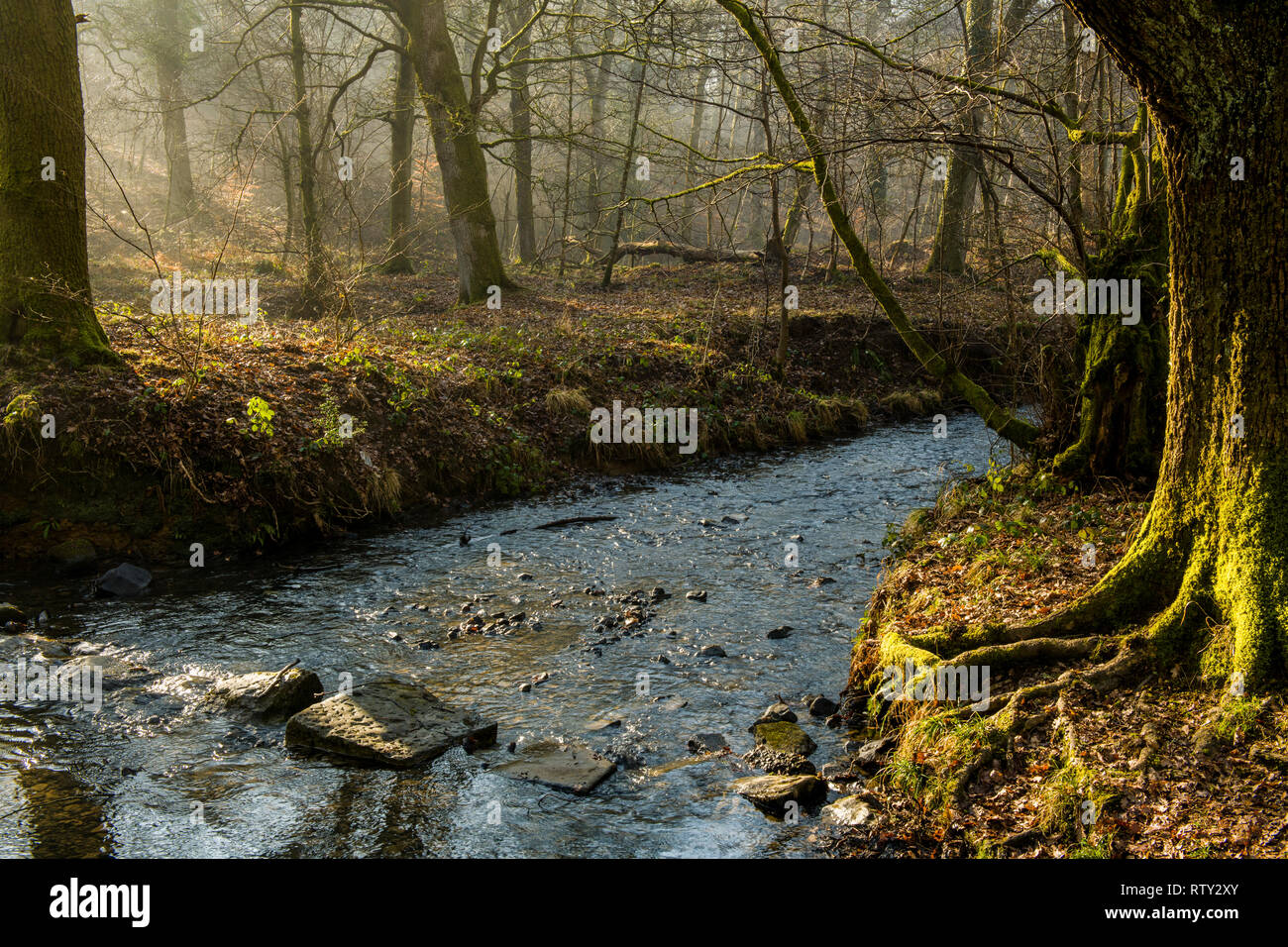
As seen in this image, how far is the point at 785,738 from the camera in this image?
19.1 feet

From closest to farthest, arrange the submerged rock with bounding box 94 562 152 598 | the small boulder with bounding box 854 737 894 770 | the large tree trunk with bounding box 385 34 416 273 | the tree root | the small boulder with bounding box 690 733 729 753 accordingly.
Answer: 1. the tree root
2. the small boulder with bounding box 854 737 894 770
3. the small boulder with bounding box 690 733 729 753
4. the submerged rock with bounding box 94 562 152 598
5. the large tree trunk with bounding box 385 34 416 273

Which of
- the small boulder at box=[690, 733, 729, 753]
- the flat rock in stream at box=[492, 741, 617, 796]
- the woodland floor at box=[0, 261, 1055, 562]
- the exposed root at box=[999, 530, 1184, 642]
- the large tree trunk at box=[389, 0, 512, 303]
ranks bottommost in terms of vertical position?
the flat rock in stream at box=[492, 741, 617, 796]

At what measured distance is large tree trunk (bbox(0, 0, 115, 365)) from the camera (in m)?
8.88

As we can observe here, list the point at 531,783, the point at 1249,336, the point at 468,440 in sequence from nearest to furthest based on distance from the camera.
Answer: the point at 1249,336 → the point at 531,783 → the point at 468,440

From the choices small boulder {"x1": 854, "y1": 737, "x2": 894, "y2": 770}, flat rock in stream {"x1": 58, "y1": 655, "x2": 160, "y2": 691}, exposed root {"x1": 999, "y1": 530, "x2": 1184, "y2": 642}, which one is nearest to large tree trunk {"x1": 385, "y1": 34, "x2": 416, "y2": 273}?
flat rock in stream {"x1": 58, "y1": 655, "x2": 160, "y2": 691}

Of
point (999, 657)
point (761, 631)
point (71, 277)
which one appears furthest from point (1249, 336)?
point (71, 277)

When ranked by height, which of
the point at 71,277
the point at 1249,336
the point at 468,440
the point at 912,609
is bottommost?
the point at 912,609

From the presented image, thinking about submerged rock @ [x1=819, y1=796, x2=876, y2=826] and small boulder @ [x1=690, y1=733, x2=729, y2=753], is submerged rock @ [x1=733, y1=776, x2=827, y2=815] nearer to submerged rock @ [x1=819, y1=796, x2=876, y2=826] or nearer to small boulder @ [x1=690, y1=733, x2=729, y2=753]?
submerged rock @ [x1=819, y1=796, x2=876, y2=826]

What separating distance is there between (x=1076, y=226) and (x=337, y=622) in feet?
23.2

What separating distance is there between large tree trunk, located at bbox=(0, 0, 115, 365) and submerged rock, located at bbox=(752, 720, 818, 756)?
26.8 feet

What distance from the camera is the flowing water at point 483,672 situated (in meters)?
Answer: 4.81

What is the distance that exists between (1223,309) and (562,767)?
444 centimetres
